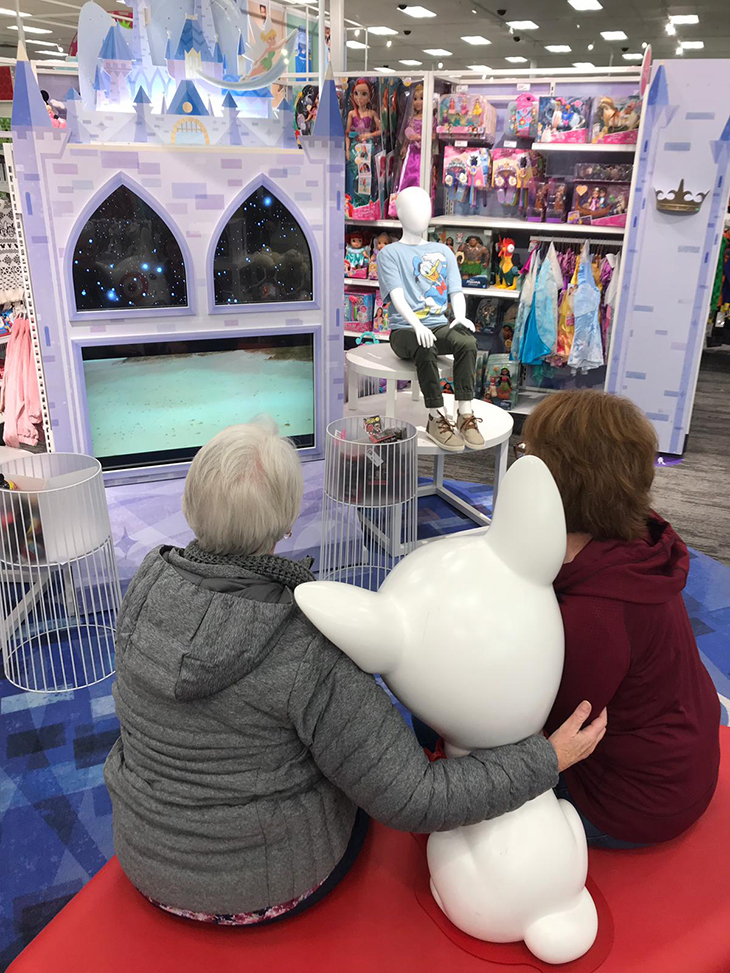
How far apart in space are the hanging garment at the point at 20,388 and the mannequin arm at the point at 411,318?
1835 mm

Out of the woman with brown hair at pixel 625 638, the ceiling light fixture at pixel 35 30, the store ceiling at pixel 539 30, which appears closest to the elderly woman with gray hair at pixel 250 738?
the woman with brown hair at pixel 625 638

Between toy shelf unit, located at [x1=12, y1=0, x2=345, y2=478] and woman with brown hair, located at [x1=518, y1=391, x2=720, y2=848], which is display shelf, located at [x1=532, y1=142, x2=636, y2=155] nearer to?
toy shelf unit, located at [x1=12, y1=0, x2=345, y2=478]

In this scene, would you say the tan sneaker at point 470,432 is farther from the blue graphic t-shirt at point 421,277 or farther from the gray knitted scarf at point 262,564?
the gray knitted scarf at point 262,564

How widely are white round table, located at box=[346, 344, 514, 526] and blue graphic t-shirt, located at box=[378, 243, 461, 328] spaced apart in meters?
0.21

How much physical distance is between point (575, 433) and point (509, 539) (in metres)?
0.30

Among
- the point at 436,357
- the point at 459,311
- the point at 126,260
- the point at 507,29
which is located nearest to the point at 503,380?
the point at 459,311

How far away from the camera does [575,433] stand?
1.39m

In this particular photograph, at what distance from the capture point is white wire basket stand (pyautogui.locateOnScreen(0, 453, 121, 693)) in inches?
97.0

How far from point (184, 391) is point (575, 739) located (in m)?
2.37

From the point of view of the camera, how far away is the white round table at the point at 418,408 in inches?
134

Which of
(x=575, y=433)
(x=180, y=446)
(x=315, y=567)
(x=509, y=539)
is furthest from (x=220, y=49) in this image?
(x=509, y=539)

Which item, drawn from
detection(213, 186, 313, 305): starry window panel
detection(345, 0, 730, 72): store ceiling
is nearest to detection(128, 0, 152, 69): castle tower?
detection(213, 186, 313, 305): starry window panel

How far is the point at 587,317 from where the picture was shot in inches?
193

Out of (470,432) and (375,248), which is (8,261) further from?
(470,432)
